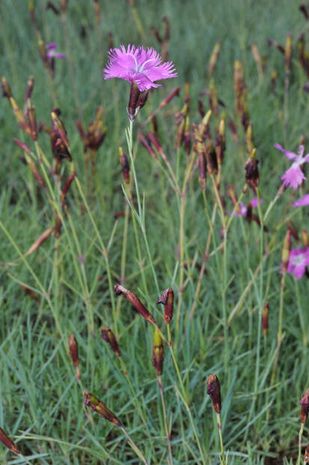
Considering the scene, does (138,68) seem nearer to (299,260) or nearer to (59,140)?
(59,140)

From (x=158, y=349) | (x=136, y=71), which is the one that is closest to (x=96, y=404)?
(x=158, y=349)

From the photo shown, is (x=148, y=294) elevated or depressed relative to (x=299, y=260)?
depressed

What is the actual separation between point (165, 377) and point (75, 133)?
130 centimetres

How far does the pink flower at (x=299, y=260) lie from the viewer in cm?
178

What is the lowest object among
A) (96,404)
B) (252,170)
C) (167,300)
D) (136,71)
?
Result: (96,404)

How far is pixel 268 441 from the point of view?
5.47 ft

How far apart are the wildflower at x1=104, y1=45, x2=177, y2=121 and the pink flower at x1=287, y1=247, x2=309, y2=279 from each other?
0.72m

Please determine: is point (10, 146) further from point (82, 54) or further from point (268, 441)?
point (268, 441)

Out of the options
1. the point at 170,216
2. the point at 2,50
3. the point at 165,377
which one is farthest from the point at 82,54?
the point at 165,377

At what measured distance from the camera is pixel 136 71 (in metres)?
1.20

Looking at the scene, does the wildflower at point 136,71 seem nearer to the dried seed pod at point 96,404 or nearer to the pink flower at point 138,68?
the pink flower at point 138,68

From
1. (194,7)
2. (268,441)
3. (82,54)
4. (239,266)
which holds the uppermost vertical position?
(194,7)

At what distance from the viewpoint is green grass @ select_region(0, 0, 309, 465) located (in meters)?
1.64

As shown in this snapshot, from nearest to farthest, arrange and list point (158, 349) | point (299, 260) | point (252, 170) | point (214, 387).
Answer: point (214, 387)
point (158, 349)
point (252, 170)
point (299, 260)
